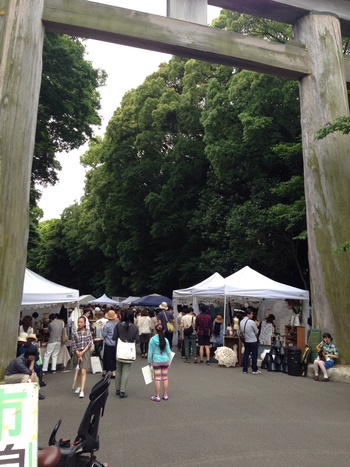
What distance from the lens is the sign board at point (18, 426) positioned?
9.15ft

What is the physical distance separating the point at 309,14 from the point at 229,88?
10327 mm

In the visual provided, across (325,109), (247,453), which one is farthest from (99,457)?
(325,109)

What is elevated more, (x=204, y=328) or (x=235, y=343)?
(x=204, y=328)

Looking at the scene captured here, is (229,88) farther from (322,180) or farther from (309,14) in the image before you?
(322,180)

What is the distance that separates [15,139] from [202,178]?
20282 mm

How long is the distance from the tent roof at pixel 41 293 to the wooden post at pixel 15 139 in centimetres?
319

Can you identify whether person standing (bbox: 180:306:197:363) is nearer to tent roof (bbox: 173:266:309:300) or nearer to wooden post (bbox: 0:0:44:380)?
tent roof (bbox: 173:266:309:300)

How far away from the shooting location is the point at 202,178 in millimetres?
28047

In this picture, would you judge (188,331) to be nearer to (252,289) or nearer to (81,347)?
(252,289)

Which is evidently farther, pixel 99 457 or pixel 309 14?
pixel 309 14

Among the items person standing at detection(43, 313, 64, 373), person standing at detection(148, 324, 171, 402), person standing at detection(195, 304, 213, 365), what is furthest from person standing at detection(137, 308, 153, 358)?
person standing at detection(148, 324, 171, 402)

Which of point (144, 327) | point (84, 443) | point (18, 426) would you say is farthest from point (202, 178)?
point (18, 426)

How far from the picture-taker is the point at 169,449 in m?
5.28

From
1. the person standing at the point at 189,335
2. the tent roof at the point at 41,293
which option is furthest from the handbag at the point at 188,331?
the tent roof at the point at 41,293
